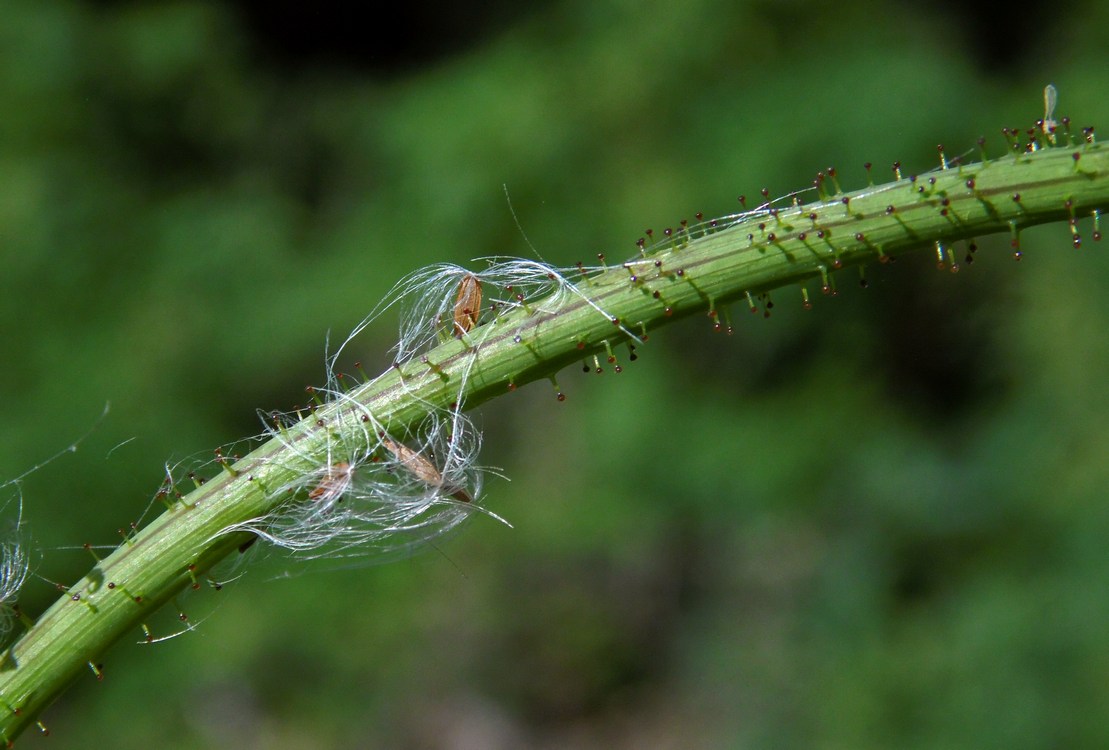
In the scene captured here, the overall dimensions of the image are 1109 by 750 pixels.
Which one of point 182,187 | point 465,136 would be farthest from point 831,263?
point 182,187

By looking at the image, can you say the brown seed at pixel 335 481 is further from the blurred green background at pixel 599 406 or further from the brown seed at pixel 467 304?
Result: the blurred green background at pixel 599 406

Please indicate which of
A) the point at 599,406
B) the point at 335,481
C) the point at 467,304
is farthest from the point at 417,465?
the point at 599,406

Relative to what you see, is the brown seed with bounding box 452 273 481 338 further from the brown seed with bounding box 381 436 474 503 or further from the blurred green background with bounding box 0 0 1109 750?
the blurred green background with bounding box 0 0 1109 750

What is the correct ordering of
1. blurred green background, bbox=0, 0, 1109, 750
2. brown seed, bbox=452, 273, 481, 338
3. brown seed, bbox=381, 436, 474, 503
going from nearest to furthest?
brown seed, bbox=381, 436, 474, 503 < brown seed, bbox=452, 273, 481, 338 < blurred green background, bbox=0, 0, 1109, 750

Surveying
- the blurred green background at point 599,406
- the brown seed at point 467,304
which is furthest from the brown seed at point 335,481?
the blurred green background at point 599,406

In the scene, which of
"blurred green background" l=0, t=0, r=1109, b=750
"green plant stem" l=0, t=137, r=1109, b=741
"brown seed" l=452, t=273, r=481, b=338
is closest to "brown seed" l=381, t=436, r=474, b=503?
"green plant stem" l=0, t=137, r=1109, b=741
